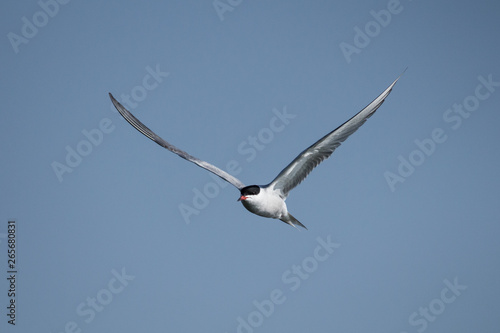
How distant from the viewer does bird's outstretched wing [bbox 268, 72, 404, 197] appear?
9805 millimetres

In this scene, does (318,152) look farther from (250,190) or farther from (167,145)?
(167,145)

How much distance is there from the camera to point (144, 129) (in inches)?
473

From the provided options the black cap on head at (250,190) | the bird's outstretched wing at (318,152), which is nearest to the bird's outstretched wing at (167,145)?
the bird's outstretched wing at (318,152)

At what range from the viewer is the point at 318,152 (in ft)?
34.2

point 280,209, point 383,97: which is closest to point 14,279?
point 280,209

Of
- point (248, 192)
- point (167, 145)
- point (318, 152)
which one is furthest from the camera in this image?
point (167, 145)

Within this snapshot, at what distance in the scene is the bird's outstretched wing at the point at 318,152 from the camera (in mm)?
9805

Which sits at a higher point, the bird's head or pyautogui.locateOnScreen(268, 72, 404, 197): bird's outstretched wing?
pyautogui.locateOnScreen(268, 72, 404, 197): bird's outstretched wing

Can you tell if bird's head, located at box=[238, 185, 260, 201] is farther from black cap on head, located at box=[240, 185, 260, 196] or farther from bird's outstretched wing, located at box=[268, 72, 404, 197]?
bird's outstretched wing, located at box=[268, 72, 404, 197]

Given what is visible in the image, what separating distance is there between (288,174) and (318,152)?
663mm

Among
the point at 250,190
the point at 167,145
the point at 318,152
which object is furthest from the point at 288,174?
the point at 167,145

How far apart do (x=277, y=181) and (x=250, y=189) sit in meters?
0.87

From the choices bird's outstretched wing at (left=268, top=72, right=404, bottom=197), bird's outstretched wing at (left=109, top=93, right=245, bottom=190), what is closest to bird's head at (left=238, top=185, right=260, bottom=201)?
bird's outstretched wing at (left=268, top=72, right=404, bottom=197)

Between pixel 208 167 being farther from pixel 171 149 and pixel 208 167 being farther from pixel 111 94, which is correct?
pixel 111 94
